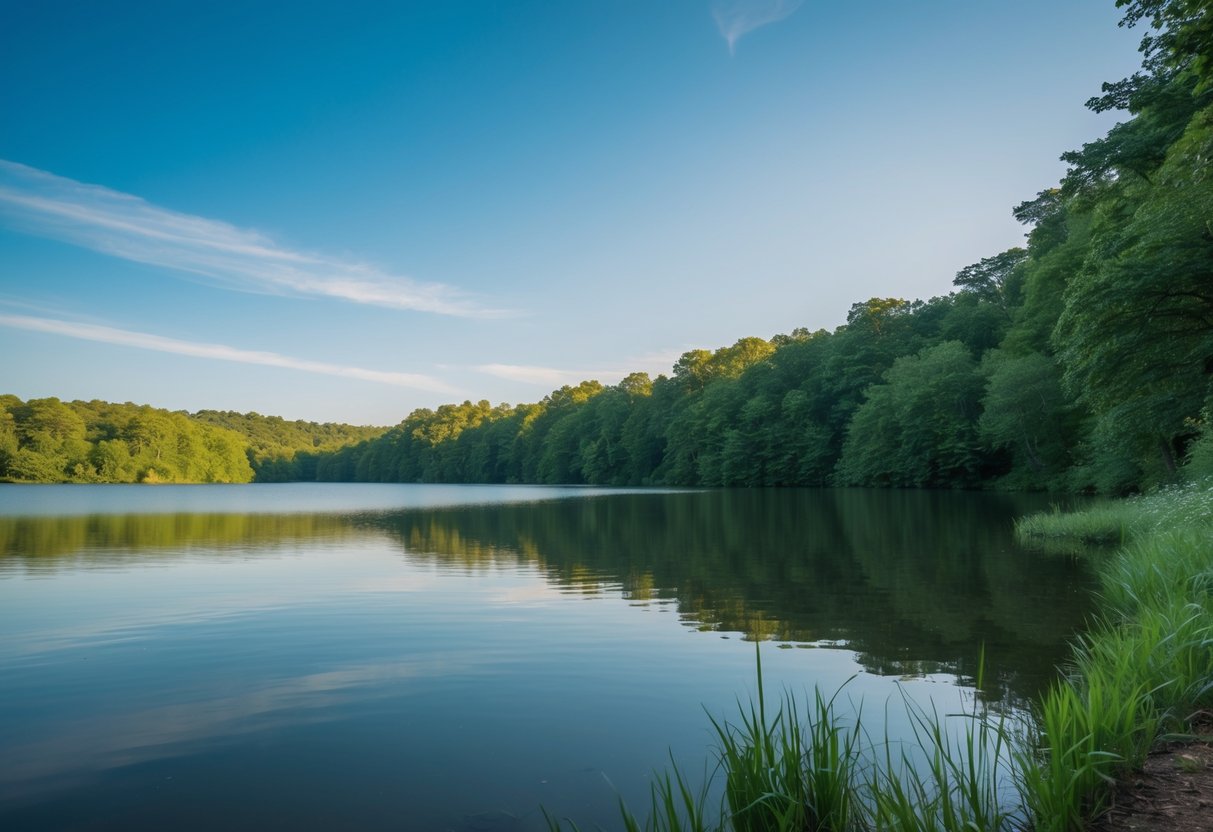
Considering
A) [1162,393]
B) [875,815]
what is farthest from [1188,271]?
[875,815]

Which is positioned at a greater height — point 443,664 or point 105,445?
point 105,445

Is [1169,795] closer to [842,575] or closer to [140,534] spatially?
[842,575]

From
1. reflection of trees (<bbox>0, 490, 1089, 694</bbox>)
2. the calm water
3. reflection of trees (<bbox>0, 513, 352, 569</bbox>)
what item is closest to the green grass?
reflection of trees (<bbox>0, 490, 1089, 694</bbox>)

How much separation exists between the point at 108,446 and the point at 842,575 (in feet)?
417

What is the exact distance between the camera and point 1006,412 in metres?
45.0

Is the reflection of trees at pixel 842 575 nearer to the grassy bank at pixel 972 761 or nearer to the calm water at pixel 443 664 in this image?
the calm water at pixel 443 664

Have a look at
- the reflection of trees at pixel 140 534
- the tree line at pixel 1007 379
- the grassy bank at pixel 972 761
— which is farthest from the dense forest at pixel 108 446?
the grassy bank at pixel 972 761

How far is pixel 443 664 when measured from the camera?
8.92 metres

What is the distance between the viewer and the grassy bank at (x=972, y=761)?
373cm

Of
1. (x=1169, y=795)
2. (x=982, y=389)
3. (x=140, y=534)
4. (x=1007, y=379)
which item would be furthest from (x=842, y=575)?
(x=982, y=389)

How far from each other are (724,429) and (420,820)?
76.4m

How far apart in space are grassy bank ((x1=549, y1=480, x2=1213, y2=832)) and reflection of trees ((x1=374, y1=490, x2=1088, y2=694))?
6.03 ft

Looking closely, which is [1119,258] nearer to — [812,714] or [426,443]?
[812,714]

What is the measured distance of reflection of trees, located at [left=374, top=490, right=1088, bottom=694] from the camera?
9.41 metres
